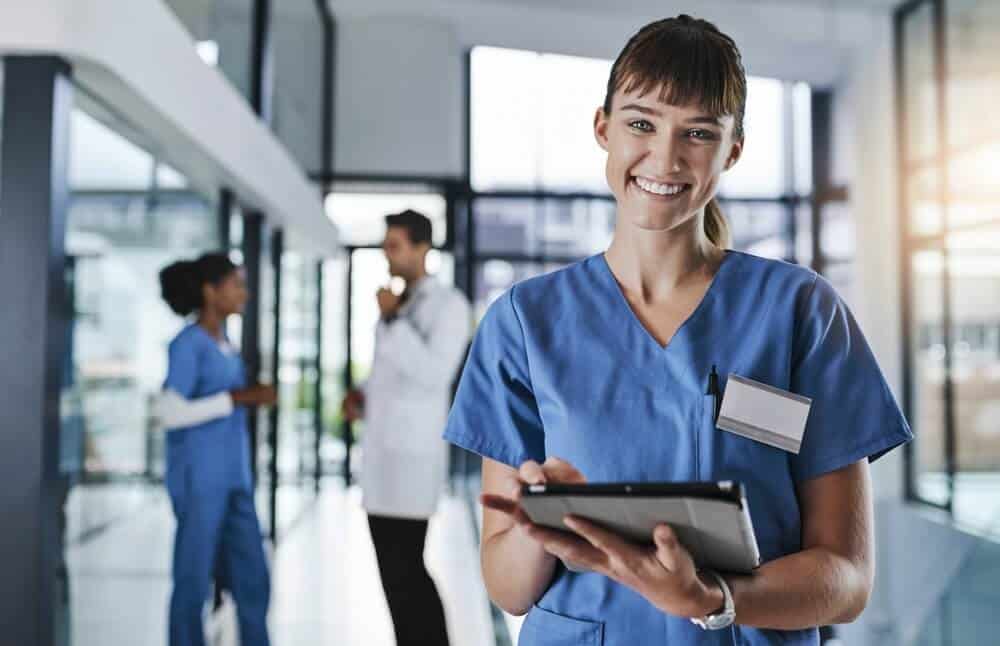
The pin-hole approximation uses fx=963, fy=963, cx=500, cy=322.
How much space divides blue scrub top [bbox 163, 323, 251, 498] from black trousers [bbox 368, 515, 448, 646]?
588 mm

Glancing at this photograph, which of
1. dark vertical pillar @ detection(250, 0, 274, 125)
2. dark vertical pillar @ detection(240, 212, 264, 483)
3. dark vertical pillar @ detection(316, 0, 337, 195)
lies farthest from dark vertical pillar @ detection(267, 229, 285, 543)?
dark vertical pillar @ detection(316, 0, 337, 195)

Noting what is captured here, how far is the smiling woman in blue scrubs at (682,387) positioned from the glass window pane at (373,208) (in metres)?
8.13

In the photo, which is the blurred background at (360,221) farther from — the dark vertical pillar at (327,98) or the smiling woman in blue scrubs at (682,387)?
the smiling woman in blue scrubs at (682,387)

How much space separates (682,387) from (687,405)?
2cm

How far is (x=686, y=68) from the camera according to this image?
102 centimetres

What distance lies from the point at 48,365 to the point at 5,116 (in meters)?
0.58

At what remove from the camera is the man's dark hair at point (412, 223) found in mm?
3256

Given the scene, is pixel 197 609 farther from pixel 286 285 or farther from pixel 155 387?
pixel 286 285

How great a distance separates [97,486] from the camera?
9.95 feet

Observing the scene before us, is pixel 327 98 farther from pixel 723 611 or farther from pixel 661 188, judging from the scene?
pixel 723 611

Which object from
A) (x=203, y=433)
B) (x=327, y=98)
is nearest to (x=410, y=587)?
(x=203, y=433)

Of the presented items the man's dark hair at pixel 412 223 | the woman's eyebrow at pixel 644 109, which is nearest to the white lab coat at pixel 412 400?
the man's dark hair at pixel 412 223

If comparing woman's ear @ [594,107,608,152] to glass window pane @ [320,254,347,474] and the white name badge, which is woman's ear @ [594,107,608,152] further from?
glass window pane @ [320,254,347,474]

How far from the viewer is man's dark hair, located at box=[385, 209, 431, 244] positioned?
3.26m
